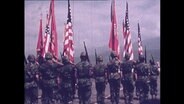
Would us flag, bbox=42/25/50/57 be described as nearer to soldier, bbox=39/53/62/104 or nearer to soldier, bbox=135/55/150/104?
soldier, bbox=39/53/62/104

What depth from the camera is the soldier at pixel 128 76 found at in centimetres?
388

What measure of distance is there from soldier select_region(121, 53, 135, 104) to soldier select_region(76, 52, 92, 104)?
29 centimetres

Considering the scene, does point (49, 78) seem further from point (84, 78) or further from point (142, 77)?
point (142, 77)

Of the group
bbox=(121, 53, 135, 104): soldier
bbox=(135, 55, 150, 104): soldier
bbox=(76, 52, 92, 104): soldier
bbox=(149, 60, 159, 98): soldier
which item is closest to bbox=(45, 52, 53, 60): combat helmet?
bbox=(76, 52, 92, 104): soldier

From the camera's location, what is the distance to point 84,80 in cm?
392

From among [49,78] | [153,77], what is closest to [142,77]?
[153,77]

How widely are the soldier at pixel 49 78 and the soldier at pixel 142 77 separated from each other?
2.29 feet

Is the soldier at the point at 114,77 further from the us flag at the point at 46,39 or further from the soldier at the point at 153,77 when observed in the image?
the us flag at the point at 46,39

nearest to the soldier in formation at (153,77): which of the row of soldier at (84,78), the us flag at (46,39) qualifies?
the row of soldier at (84,78)

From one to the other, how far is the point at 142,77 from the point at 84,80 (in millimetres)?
500

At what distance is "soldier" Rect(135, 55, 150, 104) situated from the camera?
387 cm
